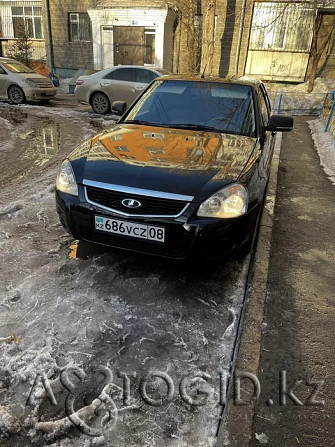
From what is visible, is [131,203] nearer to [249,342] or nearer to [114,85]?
[249,342]

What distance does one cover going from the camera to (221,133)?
3.65 metres

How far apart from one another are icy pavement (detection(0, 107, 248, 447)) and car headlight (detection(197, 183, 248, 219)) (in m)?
0.45

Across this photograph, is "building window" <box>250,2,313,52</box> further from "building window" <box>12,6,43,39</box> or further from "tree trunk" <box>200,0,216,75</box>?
"building window" <box>12,6,43,39</box>

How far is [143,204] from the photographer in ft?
8.79

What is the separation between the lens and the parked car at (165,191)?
265 centimetres

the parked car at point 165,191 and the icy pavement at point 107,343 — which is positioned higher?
the parked car at point 165,191

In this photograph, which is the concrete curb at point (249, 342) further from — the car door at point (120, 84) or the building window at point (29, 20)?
the building window at point (29, 20)

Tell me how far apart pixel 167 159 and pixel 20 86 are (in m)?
12.1

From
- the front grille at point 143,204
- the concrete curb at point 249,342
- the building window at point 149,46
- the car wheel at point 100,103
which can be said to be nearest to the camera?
the concrete curb at point 249,342

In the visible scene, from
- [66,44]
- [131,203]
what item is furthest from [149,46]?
[131,203]

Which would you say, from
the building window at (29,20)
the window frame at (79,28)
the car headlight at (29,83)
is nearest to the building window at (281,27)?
the window frame at (79,28)

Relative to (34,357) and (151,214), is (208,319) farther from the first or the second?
(34,357)

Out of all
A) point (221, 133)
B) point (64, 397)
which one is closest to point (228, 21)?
point (221, 133)

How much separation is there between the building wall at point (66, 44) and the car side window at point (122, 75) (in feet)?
33.9
